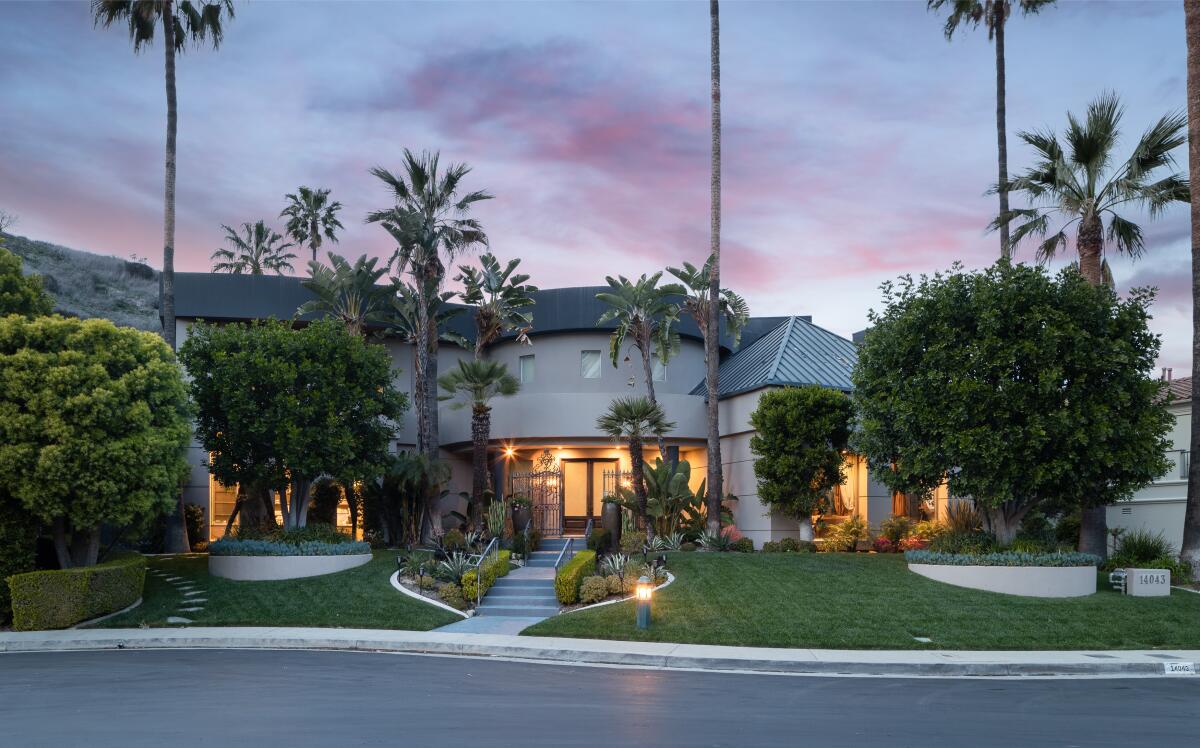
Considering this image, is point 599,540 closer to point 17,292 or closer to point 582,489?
point 582,489

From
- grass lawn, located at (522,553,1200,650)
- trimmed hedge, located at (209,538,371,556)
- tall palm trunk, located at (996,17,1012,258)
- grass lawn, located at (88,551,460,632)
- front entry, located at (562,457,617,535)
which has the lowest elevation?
grass lawn, located at (88,551,460,632)

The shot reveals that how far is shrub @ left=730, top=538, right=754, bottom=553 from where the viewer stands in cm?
2636

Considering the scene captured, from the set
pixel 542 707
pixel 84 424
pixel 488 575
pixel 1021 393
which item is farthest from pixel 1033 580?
pixel 84 424

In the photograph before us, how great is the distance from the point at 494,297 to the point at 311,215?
29552 millimetres

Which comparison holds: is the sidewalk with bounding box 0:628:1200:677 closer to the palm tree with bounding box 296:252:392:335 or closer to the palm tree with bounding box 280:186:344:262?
the palm tree with bounding box 296:252:392:335

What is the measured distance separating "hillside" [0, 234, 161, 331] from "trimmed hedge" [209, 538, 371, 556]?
42.2 metres

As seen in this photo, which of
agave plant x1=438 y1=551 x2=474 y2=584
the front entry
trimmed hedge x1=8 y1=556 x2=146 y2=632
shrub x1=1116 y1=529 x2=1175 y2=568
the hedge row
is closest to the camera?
trimmed hedge x1=8 y1=556 x2=146 y2=632

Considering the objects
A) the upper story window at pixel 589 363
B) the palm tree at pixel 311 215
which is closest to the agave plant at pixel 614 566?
the upper story window at pixel 589 363

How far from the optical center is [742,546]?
2639 centimetres

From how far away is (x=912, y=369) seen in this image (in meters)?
22.4

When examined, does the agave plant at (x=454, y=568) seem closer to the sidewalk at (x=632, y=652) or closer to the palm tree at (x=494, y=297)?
the sidewalk at (x=632, y=652)

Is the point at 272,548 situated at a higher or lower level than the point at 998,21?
lower

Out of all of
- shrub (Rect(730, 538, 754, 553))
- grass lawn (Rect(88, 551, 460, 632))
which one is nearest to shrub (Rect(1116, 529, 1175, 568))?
shrub (Rect(730, 538, 754, 553))

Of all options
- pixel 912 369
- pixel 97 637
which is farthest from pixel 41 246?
pixel 912 369
